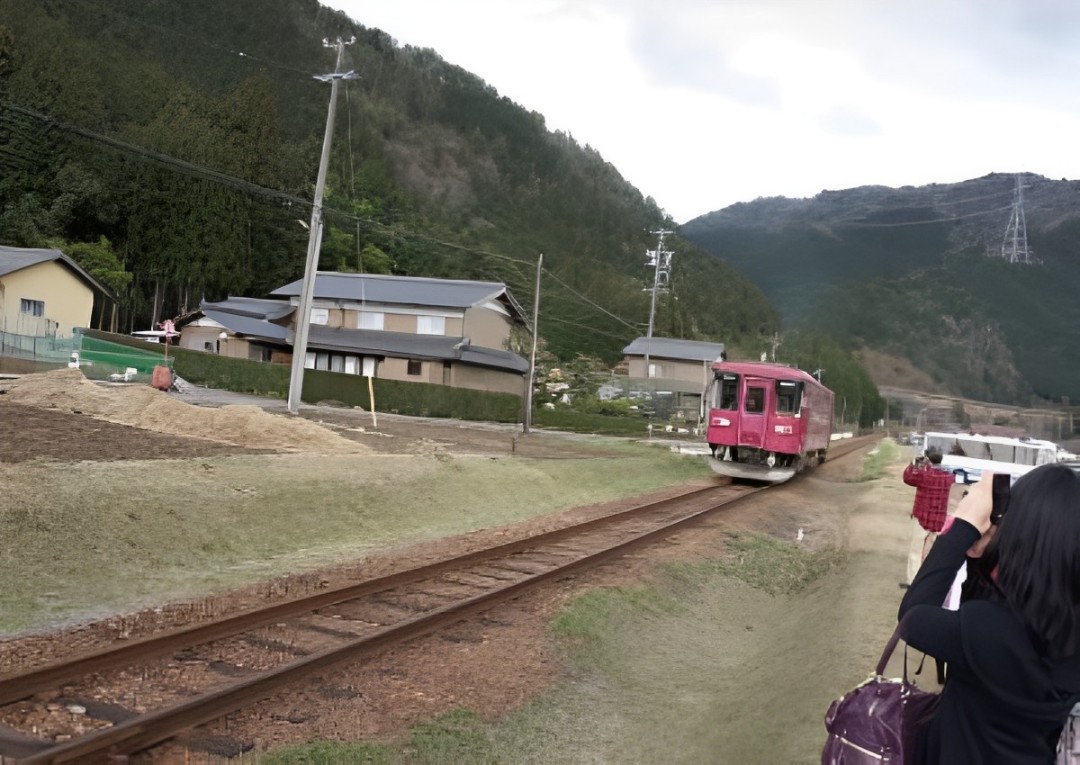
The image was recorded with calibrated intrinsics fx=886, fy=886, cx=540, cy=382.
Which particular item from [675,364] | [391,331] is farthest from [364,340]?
[675,364]

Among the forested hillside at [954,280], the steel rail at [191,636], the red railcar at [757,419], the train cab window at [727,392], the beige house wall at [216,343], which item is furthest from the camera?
the beige house wall at [216,343]

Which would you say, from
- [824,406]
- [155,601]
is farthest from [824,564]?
[824,406]

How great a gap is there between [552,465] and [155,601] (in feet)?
50.1

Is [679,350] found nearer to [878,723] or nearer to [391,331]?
[391,331]

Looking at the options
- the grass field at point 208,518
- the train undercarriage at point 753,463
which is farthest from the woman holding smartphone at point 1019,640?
the train undercarriage at point 753,463

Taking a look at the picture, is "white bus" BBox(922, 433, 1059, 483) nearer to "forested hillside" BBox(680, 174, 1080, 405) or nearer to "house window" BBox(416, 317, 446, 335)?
"forested hillside" BBox(680, 174, 1080, 405)

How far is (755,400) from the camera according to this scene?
23.2 meters

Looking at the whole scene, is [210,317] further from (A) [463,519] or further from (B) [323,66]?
(B) [323,66]

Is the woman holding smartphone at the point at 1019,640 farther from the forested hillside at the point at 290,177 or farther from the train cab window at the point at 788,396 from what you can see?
the forested hillside at the point at 290,177

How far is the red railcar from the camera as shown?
2286cm

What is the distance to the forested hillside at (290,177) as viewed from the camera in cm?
5497

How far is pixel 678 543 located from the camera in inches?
507

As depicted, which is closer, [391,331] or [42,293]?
[42,293]

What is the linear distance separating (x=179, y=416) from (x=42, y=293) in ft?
74.7
